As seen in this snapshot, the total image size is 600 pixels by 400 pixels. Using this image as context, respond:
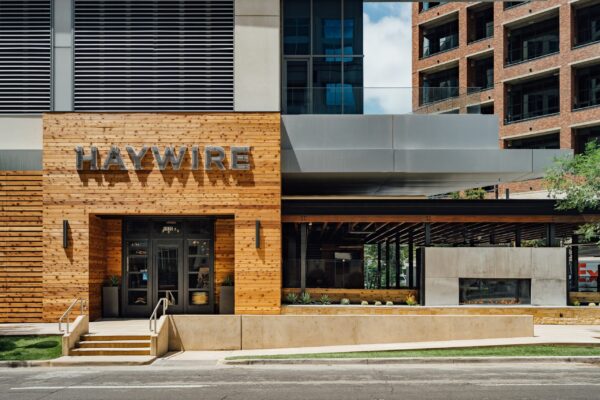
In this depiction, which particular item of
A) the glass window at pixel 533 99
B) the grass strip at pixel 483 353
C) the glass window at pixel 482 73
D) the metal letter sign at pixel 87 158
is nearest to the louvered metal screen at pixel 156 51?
the metal letter sign at pixel 87 158

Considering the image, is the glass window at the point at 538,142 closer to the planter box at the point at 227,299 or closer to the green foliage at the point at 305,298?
the green foliage at the point at 305,298

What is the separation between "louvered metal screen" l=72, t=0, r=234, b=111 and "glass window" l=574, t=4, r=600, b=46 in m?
38.5

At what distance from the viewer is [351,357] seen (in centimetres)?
2030

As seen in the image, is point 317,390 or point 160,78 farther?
Answer: point 160,78

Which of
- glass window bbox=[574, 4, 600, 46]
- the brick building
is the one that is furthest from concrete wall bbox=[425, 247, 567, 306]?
glass window bbox=[574, 4, 600, 46]

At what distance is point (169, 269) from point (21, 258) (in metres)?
5.31

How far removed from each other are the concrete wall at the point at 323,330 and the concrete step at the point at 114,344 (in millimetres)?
1321

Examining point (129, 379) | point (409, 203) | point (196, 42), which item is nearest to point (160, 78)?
point (196, 42)

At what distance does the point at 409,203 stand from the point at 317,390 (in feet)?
42.5

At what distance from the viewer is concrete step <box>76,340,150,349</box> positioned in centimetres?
2181

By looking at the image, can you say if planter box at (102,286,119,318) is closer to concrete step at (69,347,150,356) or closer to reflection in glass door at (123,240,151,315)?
reflection in glass door at (123,240,151,315)

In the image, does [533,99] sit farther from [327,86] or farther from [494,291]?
[494,291]

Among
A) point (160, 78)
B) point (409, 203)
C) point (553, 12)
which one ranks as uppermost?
point (553, 12)

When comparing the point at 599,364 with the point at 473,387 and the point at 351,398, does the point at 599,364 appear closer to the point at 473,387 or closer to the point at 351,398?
the point at 473,387
